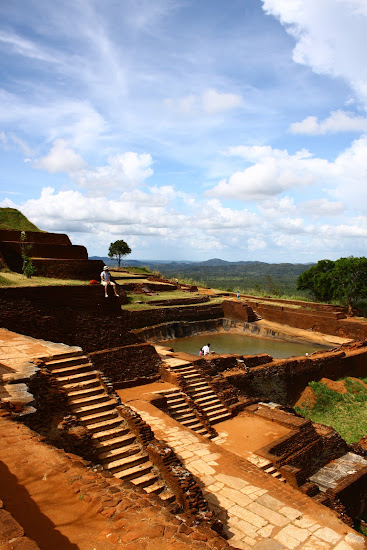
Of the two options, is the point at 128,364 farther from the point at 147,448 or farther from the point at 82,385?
the point at 147,448

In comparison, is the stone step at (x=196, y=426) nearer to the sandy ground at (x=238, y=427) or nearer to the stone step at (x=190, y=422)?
the stone step at (x=190, y=422)

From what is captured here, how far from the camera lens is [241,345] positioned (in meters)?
22.0

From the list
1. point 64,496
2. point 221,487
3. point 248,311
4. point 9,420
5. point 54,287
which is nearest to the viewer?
point 64,496

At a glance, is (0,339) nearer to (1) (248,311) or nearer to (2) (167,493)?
(2) (167,493)

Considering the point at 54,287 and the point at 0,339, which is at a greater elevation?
the point at 54,287

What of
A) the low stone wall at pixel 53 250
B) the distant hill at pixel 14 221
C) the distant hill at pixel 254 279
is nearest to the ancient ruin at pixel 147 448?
the low stone wall at pixel 53 250

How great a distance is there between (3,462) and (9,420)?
913 millimetres

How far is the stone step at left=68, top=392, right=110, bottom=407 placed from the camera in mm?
5849

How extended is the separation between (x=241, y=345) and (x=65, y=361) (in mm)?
16758

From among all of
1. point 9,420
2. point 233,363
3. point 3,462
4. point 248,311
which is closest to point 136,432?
point 9,420

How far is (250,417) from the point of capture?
30.1ft

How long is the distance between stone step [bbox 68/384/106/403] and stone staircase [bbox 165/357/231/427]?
2.75 meters

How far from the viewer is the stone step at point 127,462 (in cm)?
514

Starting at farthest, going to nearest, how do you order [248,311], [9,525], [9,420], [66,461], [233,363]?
[248,311], [233,363], [9,420], [66,461], [9,525]
